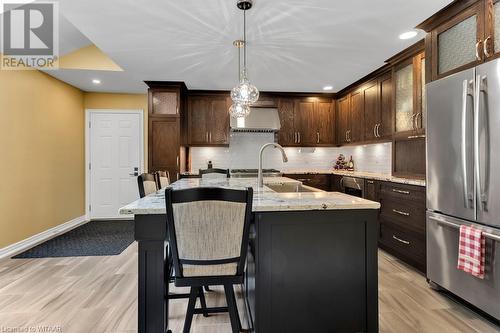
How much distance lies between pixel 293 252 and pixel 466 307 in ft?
5.81

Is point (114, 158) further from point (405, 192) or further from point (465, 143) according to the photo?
point (465, 143)

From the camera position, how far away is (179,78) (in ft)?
14.7

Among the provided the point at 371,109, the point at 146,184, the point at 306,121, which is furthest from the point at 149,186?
the point at 306,121

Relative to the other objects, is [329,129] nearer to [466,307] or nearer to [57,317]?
[466,307]

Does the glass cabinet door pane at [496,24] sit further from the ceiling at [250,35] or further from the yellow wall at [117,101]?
the yellow wall at [117,101]

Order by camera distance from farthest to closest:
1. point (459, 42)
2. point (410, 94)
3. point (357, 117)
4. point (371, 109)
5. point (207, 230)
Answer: point (357, 117), point (371, 109), point (410, 94), point (459, 42), point (207, 230)

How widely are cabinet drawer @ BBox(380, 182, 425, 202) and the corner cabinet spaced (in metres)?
3.24

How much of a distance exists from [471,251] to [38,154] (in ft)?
17.4

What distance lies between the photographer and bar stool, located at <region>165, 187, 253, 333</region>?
131cm

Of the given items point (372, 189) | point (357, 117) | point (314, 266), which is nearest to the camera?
point (314, 266)

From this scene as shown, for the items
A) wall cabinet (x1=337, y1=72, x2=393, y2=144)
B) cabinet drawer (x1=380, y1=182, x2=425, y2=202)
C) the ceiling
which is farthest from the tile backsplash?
cabinet drawer (x1=380, y1=182, x2=425, y2=202)

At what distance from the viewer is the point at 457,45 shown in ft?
7.79

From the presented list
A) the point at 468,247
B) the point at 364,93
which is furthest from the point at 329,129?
the point at 468,247
